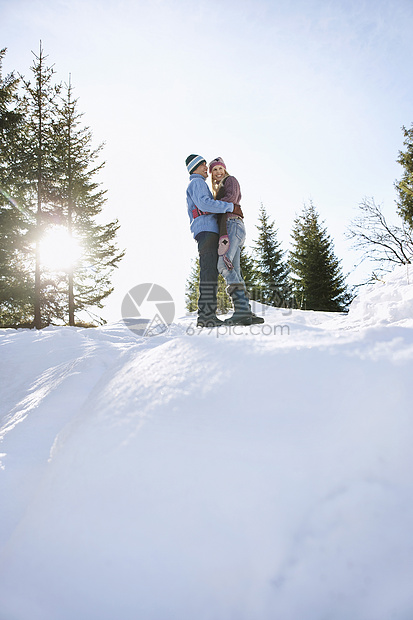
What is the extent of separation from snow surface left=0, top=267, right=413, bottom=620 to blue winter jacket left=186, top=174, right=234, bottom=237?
2.14 m

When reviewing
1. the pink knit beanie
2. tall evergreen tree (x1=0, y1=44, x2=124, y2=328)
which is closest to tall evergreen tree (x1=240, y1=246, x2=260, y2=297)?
tall evergreen tree (x1=0, y1=44, x2=124, y2=328)

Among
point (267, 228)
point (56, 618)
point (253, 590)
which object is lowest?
point (56, 618)

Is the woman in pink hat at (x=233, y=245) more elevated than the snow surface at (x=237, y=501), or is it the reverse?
the woman in pink hat at (x=233, y=245)

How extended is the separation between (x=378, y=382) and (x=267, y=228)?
23.7 m

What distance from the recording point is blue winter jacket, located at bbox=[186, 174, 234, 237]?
10.1 ft

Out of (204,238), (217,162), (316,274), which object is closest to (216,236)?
(204,238)

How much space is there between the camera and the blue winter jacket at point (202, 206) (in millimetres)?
3072

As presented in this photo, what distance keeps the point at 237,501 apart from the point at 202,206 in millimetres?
2708

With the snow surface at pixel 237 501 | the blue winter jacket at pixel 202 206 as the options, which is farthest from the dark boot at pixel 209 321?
the snow surface at pixel 237 501

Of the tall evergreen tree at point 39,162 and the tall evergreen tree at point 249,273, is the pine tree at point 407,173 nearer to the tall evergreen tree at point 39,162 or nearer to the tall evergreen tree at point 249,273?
the tall evergreen tree at point 249,273

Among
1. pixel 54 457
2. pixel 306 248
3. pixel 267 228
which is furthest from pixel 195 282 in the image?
pixel 54 457

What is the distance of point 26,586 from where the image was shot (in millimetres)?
840

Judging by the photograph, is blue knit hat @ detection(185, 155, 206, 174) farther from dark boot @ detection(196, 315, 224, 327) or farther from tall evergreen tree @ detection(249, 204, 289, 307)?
tall evergreen tree @ detection(249, 204, 289, 307)

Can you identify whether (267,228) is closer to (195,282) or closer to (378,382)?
(195,282)
